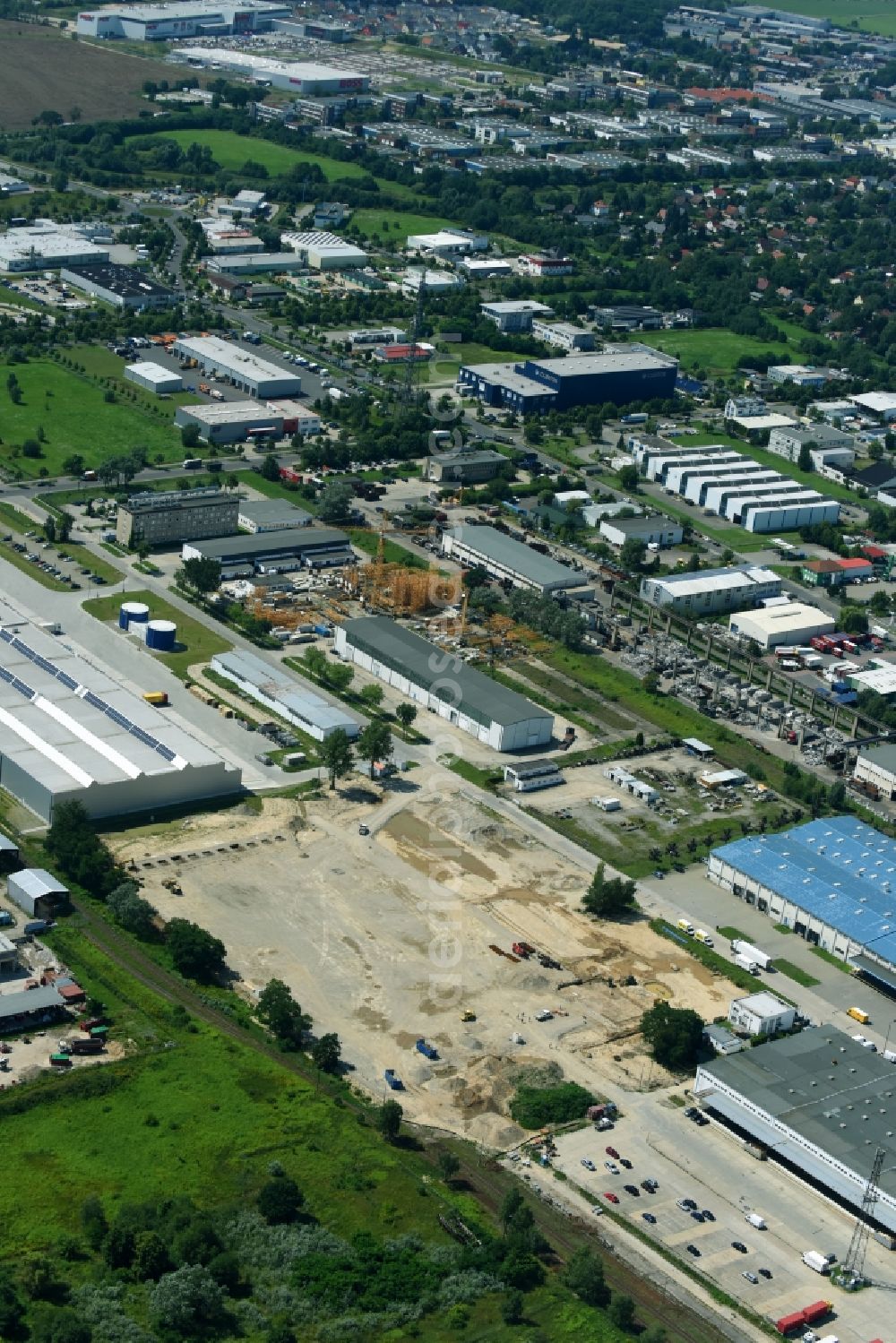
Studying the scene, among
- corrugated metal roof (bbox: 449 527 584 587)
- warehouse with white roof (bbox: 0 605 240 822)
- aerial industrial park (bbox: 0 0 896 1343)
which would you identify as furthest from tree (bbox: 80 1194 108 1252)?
corrugated metal roof (bbox: 449 527 584 587)

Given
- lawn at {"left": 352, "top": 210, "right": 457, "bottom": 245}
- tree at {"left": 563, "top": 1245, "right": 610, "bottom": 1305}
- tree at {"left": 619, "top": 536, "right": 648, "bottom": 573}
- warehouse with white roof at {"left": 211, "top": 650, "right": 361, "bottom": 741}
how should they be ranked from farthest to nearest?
lawn at {"left": 352, "top": 210, "right": 457, "bottom": 245} → tree at {"left": 619, "top": 536, "right": 648, "bottom": 573} → warehouse with white roof at {"left": 211, "top": 650, "right": 361, "bottom": 741} → tree at {"left": 563, "top": 1245, "right": 610, "bottom": 1305}

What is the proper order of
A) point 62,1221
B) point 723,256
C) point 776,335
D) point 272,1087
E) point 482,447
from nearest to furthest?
point 62,1221 → point 272,1087 → point 482,447 → point 776,335 → point 723,256

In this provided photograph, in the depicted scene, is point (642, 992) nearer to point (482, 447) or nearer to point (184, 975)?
point (184, 975)

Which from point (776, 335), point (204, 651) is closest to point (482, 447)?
point (204, 651)

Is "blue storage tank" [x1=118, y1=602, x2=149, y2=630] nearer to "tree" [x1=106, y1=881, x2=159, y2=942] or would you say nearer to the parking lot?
"tree" [x1=106, y1=881, x2=159, y2=942]

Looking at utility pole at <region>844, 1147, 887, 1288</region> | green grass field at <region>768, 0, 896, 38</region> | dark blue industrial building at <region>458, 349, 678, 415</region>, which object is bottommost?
utility pole at <region>844, 1147, 887, 1288</region>

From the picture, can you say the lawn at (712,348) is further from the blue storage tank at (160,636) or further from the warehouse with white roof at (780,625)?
the blue storage tank at (160,636)

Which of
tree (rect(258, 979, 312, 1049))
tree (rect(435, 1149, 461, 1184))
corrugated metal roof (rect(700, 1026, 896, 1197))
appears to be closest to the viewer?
tree (rect(435, 1149, 461, 1184))
